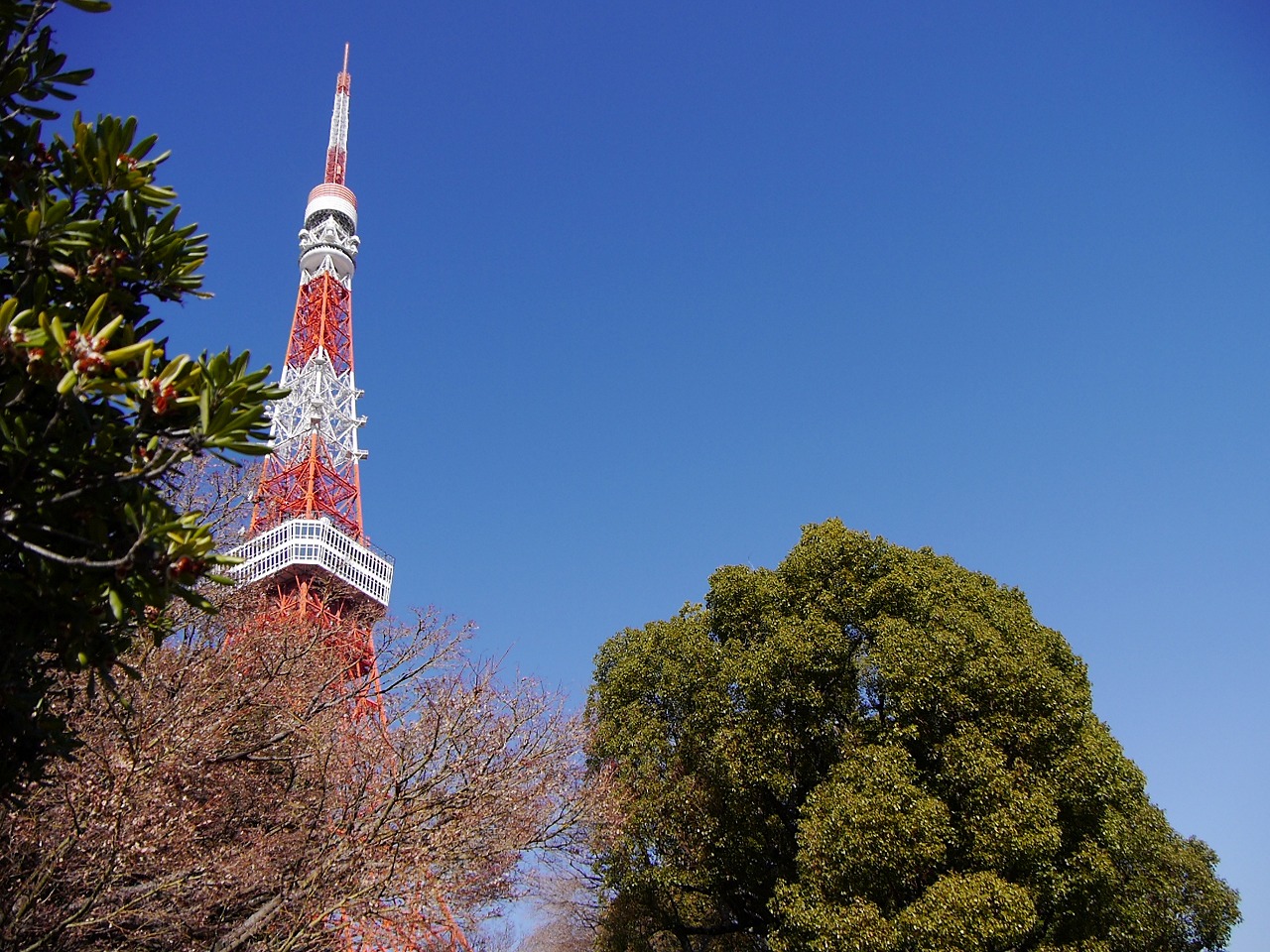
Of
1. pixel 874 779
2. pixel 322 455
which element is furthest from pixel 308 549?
pixel 874 779

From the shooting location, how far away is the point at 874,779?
29.4ft

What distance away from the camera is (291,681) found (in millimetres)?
10469

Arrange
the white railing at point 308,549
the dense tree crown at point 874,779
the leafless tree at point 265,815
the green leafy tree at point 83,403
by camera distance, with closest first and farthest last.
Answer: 1. the green leafy tree at point 83,403
2. the leafless tree at point 265,815
3. the dense tree crown at point 874,779
4. the white railing at point 308,549

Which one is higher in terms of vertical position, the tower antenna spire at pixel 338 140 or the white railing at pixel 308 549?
the tower antenna spire at pixel 338 140

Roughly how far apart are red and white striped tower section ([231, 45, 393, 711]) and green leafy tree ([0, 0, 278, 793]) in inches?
681

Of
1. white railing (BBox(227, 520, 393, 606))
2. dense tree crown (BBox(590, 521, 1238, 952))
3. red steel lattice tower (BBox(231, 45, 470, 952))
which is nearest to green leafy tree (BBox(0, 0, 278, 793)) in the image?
dense tree crown (BBox(590, 521, 1238, 952))

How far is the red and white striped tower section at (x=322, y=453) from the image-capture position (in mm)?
23734

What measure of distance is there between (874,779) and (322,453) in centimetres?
2207

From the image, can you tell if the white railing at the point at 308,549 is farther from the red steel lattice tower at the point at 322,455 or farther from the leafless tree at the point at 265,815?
the leafless tree at the point at 265,815

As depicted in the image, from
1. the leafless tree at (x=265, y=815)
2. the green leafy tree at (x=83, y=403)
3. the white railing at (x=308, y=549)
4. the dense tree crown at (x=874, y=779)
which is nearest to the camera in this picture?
the green leafy tree at (x=83, y=403)

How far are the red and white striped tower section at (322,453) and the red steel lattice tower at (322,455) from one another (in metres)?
0.03

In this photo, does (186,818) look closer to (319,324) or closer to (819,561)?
A: (819,561)

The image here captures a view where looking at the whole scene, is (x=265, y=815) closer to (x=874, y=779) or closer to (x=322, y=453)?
(x=874, y=779)

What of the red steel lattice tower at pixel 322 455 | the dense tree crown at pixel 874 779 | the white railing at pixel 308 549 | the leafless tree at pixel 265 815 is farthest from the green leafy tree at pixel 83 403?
the white railing at pixel 308 549
